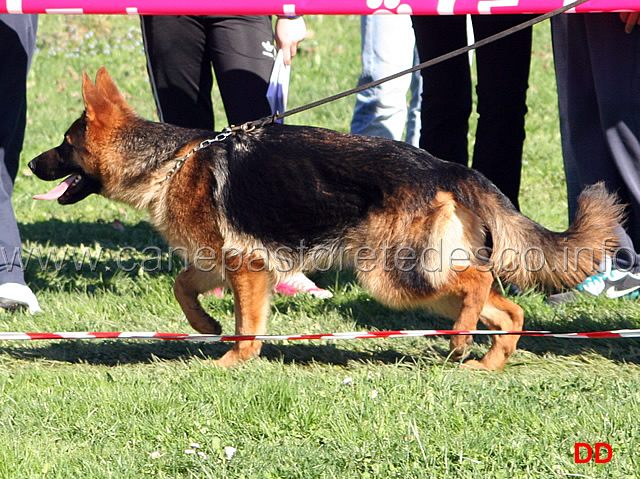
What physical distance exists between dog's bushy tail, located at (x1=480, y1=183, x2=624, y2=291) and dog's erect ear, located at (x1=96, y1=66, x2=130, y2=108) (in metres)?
1.95

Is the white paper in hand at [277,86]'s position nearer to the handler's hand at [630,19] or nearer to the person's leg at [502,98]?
the person's leg at [502,98]

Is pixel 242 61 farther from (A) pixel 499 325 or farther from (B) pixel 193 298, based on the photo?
(A) pixel 499 325

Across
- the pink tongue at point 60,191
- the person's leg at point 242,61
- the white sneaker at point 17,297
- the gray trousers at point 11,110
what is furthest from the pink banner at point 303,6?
the white sneaker at point 17,297

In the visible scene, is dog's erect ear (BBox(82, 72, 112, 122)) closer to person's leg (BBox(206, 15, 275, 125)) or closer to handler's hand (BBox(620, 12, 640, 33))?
person's leg (BBox(206, 15, 275, 125))

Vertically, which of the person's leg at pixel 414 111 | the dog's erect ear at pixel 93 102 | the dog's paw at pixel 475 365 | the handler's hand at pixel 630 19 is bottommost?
the dog's paw at pixel 475 365

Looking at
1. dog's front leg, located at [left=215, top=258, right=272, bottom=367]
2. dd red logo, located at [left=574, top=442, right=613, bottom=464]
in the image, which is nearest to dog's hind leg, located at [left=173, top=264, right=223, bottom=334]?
dog's front leg, located at [left=215, top=258, right=272, bottom=367]

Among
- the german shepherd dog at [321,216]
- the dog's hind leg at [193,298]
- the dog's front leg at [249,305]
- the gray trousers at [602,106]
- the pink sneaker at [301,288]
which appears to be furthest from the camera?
the pink sneaker at [301,288]

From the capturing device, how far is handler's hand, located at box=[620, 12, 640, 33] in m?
3.84

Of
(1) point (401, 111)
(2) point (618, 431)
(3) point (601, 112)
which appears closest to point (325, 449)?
(2) point (618, 431)

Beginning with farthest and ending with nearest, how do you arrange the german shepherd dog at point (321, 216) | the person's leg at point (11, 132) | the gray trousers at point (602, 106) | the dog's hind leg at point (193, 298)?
the person's leg at point (11, 132) → the gray trousers at point (602, 106) → the dog's hind leg at point (193, 298) → the german shepherd dog at point (321, 216)

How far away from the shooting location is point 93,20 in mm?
12422

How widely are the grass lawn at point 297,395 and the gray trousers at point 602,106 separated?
679mm

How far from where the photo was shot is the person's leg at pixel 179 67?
4469mm

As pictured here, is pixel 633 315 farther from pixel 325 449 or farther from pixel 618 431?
pixel 325 449
